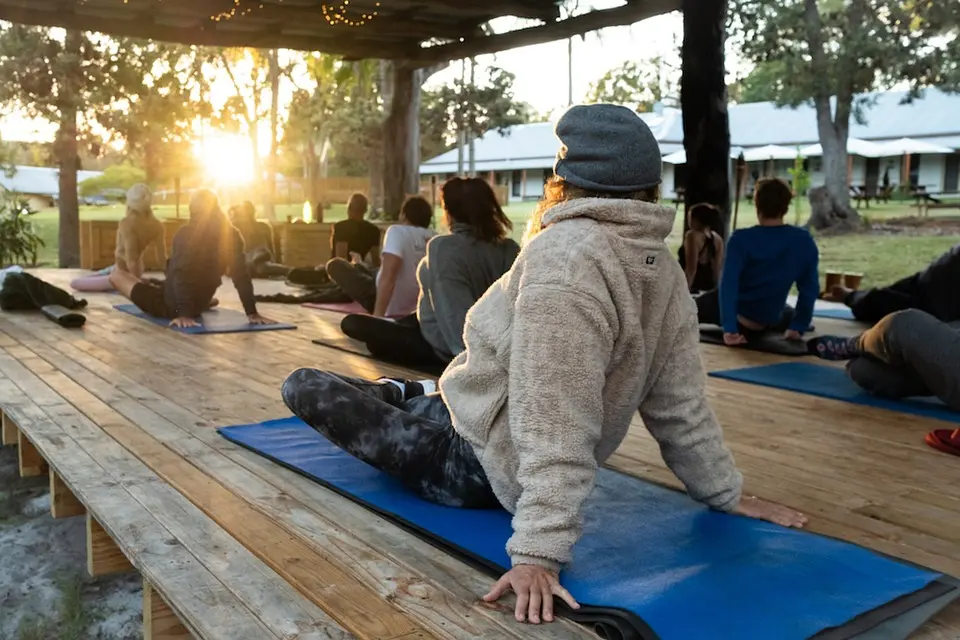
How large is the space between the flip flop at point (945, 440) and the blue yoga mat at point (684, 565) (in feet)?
3.63

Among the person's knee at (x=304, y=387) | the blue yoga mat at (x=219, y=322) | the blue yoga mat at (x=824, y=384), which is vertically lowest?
the blue yoga mat at (x=219, y=322)

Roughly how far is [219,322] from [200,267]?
0.38 m

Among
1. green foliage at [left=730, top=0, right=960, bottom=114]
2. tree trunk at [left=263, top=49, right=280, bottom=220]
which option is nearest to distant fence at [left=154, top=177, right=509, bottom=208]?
tree trunk at [left=263, top=49, right=280, bottom=220]

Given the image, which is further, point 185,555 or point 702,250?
point 702,250

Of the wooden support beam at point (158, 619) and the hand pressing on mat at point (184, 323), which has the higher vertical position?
the hand pressing on mat at point (184, 323)

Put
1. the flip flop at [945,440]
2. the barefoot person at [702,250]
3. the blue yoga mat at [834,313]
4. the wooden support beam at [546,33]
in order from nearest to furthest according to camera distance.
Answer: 1. the flip flop at [945,440]
2. the blue yoga mat at [834,313]
3. the barefoot person at [702,250]
4. the wooden support beam at [546,33]

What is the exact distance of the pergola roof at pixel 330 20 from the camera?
719cm

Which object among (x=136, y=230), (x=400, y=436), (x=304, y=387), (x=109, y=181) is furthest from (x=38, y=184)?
(x=400, y=436)

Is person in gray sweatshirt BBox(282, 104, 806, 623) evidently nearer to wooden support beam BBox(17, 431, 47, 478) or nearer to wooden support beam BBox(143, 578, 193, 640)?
wooden support beam BBox(143, 578, 193, 640)

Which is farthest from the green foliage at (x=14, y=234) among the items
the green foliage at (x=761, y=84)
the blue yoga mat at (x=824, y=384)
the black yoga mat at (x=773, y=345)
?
the green foliage at (x=761, y=84)

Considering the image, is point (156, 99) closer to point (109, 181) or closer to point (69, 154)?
point (69, 154)

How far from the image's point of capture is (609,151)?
66.2 inches

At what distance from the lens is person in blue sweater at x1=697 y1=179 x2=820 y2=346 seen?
4762 millimetres

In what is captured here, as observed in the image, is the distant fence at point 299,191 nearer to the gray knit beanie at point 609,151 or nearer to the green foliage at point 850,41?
the green foliage at point 850,41
